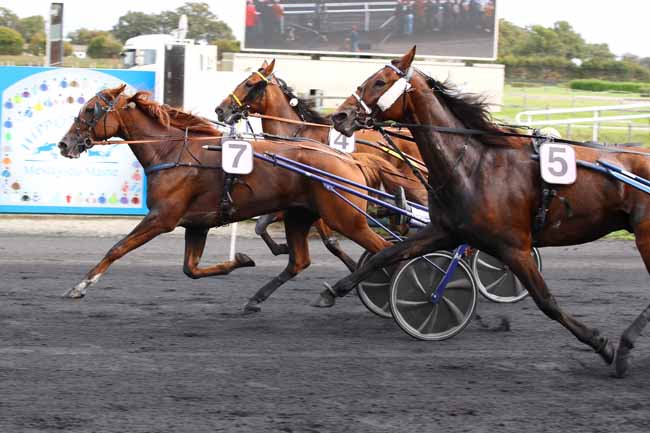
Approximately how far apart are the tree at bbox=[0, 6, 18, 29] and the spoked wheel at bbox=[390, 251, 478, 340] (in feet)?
151

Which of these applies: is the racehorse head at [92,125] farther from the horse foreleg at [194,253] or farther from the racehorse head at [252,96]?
the racehorse head at [252,96]

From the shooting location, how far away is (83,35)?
5022 cm

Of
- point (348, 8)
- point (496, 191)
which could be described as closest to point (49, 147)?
point (496, 191)

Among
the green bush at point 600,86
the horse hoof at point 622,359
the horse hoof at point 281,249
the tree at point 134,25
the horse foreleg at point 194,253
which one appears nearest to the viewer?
the horse hoof at point 622,359

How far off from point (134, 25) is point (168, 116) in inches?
1660

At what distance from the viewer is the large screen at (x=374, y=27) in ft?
81.9

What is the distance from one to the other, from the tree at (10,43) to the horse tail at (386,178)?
2973 cm

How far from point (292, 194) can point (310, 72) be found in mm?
20439

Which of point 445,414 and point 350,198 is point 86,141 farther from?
point 445,414

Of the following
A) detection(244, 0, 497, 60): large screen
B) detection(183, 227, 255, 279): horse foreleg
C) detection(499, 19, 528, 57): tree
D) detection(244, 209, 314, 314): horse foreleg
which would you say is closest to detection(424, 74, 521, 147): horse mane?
detection(244, 209, 314, 314): horse foreleg

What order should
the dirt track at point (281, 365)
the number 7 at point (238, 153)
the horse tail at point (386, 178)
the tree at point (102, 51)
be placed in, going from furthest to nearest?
the tree at point (102, 51) < the horse tail at point (386, 178) < the number 7 at point (238, 153) < the dirt track at point (281, 365)

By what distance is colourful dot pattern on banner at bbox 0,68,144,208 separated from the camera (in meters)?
11.3

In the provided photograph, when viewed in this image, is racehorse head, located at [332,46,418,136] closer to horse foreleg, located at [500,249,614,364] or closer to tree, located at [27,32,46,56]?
horse foreleg, located at [500,249,614,364]

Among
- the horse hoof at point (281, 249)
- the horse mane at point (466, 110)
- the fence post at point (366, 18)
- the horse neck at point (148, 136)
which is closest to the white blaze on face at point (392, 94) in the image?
the horse mane at point (466, 110)
